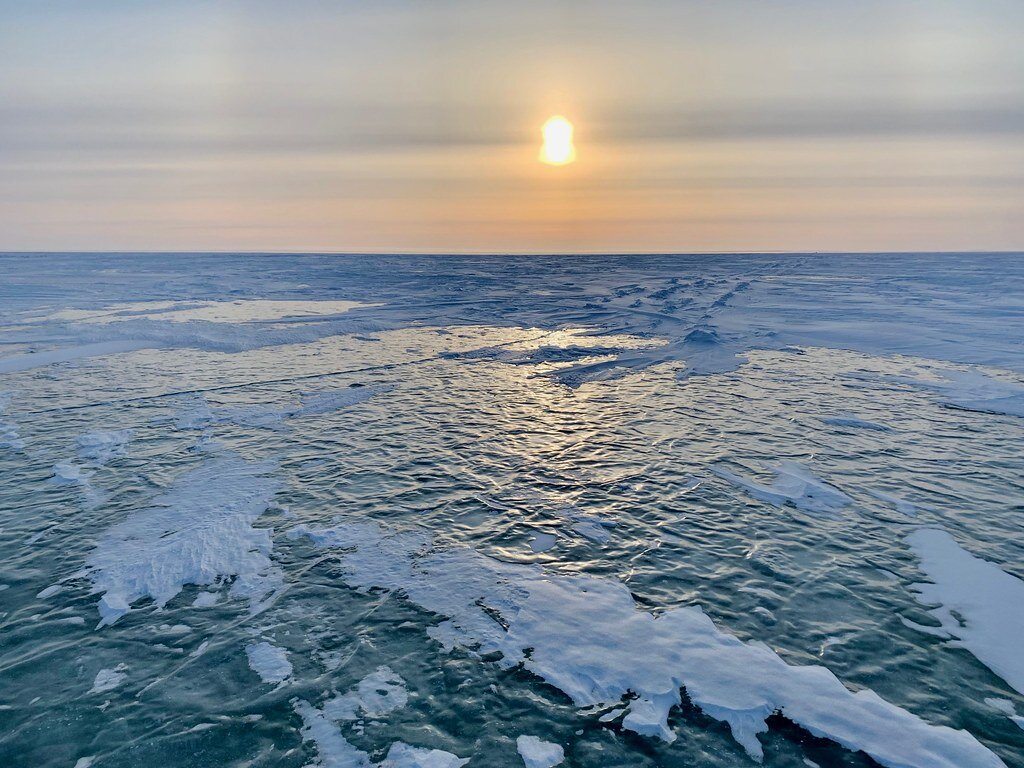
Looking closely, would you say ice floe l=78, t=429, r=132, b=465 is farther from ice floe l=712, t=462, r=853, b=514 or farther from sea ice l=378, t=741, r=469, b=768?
ice floe l=712, t=462, r=853, b=514

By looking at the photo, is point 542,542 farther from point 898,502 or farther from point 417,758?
point 898,502

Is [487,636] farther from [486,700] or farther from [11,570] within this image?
[11,570]

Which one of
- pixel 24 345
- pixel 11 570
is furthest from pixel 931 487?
pixel 24 345

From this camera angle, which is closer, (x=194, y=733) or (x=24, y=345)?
(x=194, y=733)

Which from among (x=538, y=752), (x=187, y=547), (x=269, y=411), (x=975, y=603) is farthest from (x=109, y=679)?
(x=975, y=603)

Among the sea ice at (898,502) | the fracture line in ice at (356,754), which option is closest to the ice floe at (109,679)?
the fracture line in ice at (356,754)

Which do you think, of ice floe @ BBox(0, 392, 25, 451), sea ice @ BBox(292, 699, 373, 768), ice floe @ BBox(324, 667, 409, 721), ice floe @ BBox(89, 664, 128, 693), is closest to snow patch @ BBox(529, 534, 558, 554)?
ice floe @ BBox(324, 667, 409, 721)
